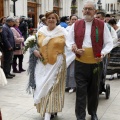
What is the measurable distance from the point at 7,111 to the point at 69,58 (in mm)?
1718

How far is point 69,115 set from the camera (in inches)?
192

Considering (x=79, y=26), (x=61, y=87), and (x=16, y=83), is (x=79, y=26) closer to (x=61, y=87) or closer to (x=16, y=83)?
(x=61, y=87)

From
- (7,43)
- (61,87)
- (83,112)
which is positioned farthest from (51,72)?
(7,43)

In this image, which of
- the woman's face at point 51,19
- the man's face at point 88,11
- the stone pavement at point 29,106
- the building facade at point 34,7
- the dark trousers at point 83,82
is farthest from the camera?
the building facade at point 34,7

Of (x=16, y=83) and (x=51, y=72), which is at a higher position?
(x=51, y=72)

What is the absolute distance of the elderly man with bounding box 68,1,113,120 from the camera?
4.15 meters

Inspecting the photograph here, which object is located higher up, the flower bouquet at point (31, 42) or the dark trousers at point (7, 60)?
the flower bouquet at point (31, 42)

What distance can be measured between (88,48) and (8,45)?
164 inches

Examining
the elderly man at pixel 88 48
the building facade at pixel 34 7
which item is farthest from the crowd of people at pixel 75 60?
the building facade at pixel 34 7

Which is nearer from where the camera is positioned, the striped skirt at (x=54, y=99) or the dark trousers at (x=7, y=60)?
the striped skirt at (x=54, y=99)

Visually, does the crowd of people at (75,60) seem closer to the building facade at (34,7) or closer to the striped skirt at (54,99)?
the striped skirt at (54,99)

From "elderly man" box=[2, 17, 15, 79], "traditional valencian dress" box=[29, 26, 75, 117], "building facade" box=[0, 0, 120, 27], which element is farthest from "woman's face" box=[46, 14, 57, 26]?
"building facade" box=[0, 0, 120, 27]

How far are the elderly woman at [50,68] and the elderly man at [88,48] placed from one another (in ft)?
0.91

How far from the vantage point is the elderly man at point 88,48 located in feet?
13.6
